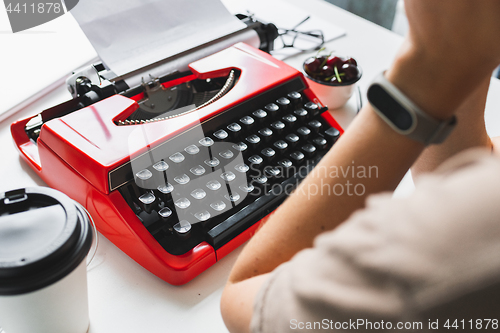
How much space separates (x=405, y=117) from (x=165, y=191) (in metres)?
0.43

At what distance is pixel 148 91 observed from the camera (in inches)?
34.5

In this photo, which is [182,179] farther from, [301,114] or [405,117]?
[405,117]

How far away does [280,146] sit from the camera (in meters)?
0.84

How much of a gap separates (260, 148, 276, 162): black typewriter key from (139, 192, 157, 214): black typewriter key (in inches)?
10.0

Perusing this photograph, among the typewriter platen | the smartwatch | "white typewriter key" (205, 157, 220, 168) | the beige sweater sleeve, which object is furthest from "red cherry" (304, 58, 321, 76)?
the beige sweater sleeve

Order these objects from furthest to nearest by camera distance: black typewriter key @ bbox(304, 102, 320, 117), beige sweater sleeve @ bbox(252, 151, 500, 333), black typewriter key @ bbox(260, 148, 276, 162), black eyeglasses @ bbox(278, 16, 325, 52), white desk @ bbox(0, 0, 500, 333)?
black eyeglasses @ bbox(278, 16, 325, 52) → black typewriter key @ bbox(304, 102, 320, 117) → black typewriter key @ bbox(260, 148, 276, 162) → white desk @ bbox(0, 0, 500, 333) → beige sweater sleeve @ bbox(252, 151, 500, 333)

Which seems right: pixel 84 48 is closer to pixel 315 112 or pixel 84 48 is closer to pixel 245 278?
pixel 315 112

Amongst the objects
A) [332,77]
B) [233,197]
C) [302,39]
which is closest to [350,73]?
[332,77]

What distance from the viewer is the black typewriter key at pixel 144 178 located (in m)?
0.68

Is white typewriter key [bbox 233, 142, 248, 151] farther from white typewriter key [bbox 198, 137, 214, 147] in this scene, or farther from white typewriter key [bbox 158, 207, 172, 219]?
white typewriter key [bbox 158, 207, 172, 219]

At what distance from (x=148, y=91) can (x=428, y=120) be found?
65cm

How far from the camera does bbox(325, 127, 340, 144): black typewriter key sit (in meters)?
0.90

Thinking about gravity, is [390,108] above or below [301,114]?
above

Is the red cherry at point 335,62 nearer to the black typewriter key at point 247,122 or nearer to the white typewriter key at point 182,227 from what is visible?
the black typewriter key at point 247,122
